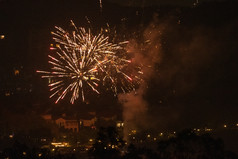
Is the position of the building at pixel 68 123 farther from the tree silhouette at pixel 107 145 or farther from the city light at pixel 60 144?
the tree silhouette at pixel 107 145

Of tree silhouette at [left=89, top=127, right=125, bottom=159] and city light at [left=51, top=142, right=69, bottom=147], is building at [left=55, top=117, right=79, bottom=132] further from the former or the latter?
tree silhouette at [left=89, top=127, right=125, bottom=159]

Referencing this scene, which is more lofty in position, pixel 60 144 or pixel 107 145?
pixel 60 144

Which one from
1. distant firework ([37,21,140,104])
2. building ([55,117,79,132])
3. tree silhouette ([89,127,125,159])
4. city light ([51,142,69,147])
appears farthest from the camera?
building ([55,117,79,132])

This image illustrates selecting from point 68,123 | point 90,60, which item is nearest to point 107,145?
point 90,60

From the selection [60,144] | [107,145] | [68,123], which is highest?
[68,123]

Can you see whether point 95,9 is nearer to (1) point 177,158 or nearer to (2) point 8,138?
(2) point 8,138

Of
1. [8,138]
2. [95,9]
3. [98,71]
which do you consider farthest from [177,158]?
[95,9]

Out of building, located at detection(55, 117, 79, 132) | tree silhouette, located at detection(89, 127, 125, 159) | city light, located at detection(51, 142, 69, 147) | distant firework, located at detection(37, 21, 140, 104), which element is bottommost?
tree silhouette, located at detection(89, 127, 125, 159)

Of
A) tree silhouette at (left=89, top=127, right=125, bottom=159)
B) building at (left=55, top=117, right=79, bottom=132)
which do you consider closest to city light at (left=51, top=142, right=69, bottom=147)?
building at (left=55, top=117, right=79, bottom=132)

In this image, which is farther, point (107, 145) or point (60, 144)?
point (60, 144)

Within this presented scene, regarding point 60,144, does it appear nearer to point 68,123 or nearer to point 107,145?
point 68,123

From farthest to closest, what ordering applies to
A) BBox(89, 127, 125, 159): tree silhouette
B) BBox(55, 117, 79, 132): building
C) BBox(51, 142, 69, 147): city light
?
BBox(55, 117, 79, 132): building → BBox(51, 142, 69, 147): city light → BBox(89, 127, 125, 159): tree silhouette
